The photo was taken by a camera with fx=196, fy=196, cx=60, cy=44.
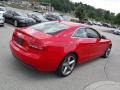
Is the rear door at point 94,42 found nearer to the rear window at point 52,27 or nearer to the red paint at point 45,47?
the red paint at point 45,47

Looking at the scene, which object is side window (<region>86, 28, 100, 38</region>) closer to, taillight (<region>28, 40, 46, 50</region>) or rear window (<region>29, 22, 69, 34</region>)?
rear window (<region>29, 22, 69, 34</region>)

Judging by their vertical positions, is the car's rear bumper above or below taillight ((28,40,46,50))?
below

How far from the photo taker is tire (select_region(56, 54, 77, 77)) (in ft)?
17.4

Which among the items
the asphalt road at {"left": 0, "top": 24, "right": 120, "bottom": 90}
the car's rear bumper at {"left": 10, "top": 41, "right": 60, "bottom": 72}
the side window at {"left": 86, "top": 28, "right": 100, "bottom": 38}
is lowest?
the asphalt road at {"left": 0, "top": 24, "right": 120, "bottom": 90}

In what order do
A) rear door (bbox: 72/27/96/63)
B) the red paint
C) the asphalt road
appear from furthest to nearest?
rear door (bbox: 72/27/96/63)
the red paint
the asphalt road

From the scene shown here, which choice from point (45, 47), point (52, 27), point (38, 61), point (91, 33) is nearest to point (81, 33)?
point (91, 33)

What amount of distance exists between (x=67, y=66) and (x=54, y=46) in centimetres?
94

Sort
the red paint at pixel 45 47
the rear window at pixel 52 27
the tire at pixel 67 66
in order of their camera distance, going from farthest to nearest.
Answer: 1. the rear window at pixel 52 27
2. the tire at pixel 67 66
3. the red paint at pixel 45 47

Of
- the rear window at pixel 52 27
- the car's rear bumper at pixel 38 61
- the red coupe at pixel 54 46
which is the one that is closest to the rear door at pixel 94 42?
the red coupe at pixel 54 46

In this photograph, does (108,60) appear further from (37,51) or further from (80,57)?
(37,51)

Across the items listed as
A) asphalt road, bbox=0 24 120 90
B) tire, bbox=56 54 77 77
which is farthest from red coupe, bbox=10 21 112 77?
asphalt road, bbox=0 24 120 90

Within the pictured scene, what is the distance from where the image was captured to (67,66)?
5.58 m

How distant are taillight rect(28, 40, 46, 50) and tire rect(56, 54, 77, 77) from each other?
0.82 m

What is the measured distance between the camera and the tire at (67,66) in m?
5.32
